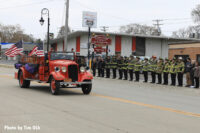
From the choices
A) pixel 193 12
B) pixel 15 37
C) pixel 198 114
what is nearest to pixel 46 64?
pixel 198 114

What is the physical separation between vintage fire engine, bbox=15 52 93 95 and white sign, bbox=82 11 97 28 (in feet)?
77.7

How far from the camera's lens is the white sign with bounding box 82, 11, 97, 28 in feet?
130

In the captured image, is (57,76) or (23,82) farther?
(23,82)

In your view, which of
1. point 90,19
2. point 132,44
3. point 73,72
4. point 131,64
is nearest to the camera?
point 73,72

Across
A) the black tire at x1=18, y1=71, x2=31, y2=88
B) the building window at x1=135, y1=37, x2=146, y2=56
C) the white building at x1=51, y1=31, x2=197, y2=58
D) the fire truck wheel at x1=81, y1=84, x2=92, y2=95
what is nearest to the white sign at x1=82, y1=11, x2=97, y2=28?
the white building at x1=51, y1=31, x2=197, y2=58

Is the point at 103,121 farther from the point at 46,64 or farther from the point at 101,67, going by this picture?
the point at 101,67

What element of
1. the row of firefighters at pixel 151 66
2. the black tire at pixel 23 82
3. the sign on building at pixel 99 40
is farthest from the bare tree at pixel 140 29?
the black tire at pixel 23 82

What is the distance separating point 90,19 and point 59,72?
26784 millimetres

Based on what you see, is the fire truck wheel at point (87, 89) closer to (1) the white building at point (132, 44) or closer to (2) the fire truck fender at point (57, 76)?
(2) the fire truck fender at point (57, 76)

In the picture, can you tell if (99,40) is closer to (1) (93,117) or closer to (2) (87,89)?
(2) (87,89)

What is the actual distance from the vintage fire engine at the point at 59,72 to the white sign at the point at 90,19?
2370 cm

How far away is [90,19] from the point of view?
39.9 metres

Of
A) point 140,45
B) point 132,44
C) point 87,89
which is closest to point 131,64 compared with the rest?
point 87,89

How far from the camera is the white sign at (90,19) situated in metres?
39.5
